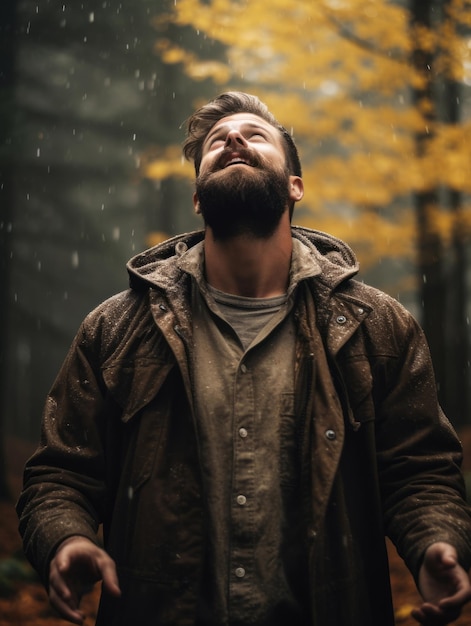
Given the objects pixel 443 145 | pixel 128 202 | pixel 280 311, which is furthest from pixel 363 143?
pixel 128 202

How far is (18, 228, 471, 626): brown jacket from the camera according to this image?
254cm

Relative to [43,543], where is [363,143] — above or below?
above

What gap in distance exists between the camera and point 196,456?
2.61m

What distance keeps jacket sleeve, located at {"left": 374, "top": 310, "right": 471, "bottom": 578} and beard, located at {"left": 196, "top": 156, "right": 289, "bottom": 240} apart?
765 mm

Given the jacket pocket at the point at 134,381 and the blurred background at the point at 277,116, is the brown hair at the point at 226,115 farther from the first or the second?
the blurred background at the point at 277,116

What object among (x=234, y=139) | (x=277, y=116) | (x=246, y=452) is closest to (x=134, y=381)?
(x=246, y=452)

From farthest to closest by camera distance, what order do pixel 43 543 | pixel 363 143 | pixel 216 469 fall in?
pixel 363 143 < pixel 216 469 < pixel 43 543

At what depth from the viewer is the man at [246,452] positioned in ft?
8.22

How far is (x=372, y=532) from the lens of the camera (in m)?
2.72

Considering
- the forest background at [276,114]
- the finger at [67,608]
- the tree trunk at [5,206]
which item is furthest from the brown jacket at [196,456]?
the tree trunk at [5,206]

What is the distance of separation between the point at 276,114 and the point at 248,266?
19.6ft

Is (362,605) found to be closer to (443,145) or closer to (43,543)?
(43,543)

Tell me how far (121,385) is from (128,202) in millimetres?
18368

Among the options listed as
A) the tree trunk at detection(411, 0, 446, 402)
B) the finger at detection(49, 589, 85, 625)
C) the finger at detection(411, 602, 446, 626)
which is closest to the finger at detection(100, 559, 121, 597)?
the finger at detection(49, 589, 85, 625)
